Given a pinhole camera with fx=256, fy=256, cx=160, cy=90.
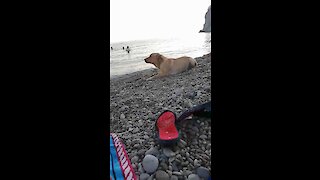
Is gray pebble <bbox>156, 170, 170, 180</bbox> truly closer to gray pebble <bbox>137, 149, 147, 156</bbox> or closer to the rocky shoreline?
the rocky shoreline

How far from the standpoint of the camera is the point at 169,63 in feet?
9.52

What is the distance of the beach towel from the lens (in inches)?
38.4

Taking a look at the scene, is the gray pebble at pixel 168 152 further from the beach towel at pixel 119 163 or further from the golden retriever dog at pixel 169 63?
the golden retriever dog at pixel 169 63

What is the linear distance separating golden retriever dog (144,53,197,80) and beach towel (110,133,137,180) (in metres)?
1.69

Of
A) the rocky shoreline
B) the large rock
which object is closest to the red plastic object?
the rocky shoreline

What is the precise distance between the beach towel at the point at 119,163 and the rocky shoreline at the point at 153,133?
4 centimetres

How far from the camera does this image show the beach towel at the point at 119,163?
0.98 meters
